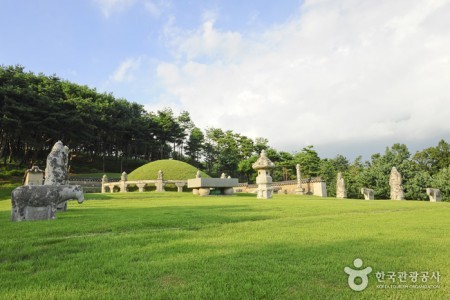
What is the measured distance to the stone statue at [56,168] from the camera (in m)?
13.5

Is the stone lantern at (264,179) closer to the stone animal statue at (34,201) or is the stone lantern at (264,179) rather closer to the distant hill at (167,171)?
the stone animal statue at (34,201)

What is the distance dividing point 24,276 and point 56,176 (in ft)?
34.2

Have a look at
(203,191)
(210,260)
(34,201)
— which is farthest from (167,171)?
(210,260)

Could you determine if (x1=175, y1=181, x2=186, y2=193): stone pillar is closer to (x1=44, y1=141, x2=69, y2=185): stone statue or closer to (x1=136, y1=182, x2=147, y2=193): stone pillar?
(x1=136, y1=182, x2=147, y2=193): stone pillar

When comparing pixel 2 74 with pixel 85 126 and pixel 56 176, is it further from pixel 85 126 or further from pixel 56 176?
pixel 56 176

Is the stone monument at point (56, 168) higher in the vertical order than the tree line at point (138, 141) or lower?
lower

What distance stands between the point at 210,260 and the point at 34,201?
7.39 meters

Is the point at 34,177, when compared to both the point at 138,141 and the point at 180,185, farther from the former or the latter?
the point at 138,141

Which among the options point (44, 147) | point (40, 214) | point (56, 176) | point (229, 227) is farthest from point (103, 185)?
point (229, 227)

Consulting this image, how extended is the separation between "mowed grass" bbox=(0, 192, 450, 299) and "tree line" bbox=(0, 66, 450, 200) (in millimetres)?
31348

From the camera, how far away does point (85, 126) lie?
47094mm

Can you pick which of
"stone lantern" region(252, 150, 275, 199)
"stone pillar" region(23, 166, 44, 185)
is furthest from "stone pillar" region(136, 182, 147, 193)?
"stone lantern" region(252, 150, 275, 199)

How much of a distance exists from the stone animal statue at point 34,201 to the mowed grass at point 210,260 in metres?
1.35

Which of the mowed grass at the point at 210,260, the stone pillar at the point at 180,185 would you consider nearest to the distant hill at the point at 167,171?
the stone pillar at the point at 180,185
